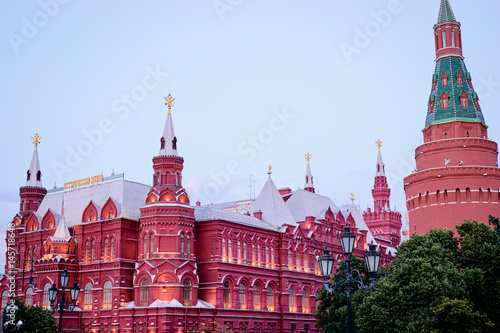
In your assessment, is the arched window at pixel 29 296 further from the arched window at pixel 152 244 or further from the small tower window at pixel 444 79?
the small tower window at pixel 444 79

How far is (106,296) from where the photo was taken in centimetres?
6694

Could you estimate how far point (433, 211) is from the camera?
70.1 metres

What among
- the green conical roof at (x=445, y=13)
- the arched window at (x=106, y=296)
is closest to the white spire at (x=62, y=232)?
the arched window at (x=106, y=296)

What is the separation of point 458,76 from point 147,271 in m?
42.4

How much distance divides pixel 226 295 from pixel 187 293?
18.1 feet

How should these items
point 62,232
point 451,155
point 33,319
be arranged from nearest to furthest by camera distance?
point 33,319, point 62,232, point 451,155

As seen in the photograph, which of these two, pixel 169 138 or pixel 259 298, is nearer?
pixel 169 138

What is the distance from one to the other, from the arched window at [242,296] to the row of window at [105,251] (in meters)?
14.2

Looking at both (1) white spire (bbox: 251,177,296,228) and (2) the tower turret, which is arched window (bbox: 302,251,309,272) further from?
(2) the tower turret

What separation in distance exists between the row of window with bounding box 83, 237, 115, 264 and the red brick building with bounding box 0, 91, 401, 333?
11 cm

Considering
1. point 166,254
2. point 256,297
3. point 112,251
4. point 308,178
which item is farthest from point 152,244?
point 308,178

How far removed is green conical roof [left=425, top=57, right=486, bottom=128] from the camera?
239ft

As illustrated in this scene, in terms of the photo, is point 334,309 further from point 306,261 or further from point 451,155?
point 451,155

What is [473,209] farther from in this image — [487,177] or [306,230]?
[306,230]
